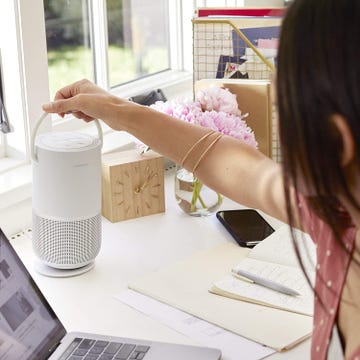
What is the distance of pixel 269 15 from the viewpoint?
6.59ft

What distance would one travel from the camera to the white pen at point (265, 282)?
140 centimetres

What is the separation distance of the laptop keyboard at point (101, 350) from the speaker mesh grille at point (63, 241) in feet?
0.85

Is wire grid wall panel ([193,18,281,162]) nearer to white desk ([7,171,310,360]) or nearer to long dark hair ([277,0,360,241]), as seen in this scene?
white desk ([7,171,310,360])

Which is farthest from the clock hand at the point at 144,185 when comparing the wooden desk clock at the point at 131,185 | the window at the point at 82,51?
the window at the point at 82,51

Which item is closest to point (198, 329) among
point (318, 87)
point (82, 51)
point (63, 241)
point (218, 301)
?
point (218, 301)

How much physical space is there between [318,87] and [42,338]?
59cm

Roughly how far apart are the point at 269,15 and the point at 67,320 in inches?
39.3

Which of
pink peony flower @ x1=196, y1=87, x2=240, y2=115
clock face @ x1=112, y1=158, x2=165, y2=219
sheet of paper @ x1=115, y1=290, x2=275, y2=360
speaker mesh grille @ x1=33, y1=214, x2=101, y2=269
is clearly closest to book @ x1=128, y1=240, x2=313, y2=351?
sheet of paper @ x1=115, y1=290, x2=275, y2=360

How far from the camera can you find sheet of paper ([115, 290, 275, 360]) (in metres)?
1.25

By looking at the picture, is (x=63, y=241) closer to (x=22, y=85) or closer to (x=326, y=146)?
(x=22, y=85)

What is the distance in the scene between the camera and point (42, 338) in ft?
3.90

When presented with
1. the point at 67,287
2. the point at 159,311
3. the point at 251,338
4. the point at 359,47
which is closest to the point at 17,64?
the point at 67,287

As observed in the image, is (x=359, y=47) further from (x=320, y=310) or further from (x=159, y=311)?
(x=159, y=311)

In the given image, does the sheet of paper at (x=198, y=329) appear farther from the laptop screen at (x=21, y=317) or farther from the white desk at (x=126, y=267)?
the laptop screen at (x=21, y=317)
